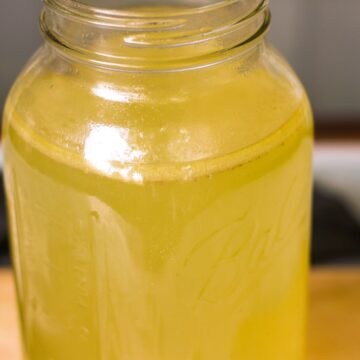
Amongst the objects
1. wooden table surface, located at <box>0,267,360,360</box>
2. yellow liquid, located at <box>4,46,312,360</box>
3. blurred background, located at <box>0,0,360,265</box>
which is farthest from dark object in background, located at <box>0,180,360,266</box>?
yellow liquid, located at <box>4,46,312,360</box>

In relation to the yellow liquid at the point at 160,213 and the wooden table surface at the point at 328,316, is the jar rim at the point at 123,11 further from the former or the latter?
the wooden table surface at the point at 328,316

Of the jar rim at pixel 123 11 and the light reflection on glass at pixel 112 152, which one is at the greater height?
the jar rim at pixel 123 11

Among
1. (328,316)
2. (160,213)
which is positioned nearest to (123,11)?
(160,213)

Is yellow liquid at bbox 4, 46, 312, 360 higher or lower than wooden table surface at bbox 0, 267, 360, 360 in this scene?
higher

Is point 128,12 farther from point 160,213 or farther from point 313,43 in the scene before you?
point 313,43

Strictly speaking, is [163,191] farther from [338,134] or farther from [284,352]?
[338,134]

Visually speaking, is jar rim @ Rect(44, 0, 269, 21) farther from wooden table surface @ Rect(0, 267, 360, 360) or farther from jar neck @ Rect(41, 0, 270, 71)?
wooden table surface @ Rect(0, 267, 360, 360)

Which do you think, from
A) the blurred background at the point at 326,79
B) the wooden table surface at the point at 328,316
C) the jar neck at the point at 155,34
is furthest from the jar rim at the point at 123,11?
the blurred background at the point at 326,79
